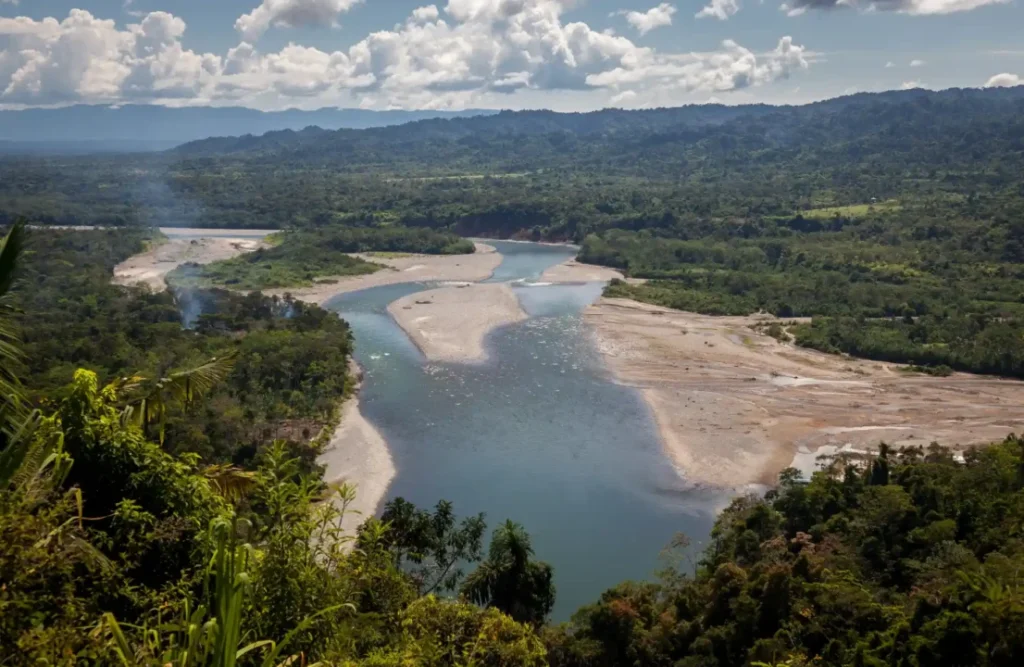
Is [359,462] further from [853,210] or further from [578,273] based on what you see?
[853,210]

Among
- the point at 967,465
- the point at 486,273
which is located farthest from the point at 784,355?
the point at 486,273

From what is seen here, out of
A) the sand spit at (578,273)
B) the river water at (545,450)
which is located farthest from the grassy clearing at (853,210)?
the river water at (545,450)

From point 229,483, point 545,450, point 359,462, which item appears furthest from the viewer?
point 545,450

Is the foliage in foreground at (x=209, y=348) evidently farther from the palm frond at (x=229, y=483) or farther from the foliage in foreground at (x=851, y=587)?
the palm frond at (x=229, y=483)

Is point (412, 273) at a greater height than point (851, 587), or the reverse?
point (851, 587)

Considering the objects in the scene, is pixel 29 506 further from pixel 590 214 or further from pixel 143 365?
pixel 590 214

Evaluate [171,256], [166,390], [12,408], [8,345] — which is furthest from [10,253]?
[171,256]
